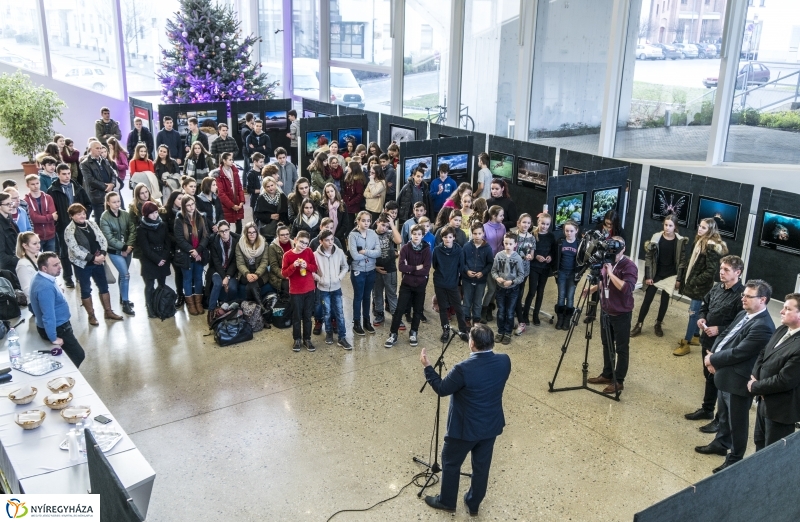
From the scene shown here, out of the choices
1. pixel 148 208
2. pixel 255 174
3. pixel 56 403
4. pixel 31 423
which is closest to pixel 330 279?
pixel 148 208

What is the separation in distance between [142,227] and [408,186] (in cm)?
393

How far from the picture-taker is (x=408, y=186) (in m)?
10.8

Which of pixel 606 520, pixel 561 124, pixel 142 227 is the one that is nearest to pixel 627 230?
pixel 561 124

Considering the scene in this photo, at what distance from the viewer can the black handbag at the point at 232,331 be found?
8.44 meters

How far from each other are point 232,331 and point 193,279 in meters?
1.23

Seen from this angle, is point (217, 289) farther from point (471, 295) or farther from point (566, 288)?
point (566, 288)

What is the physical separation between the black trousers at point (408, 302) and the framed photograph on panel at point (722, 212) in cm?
401

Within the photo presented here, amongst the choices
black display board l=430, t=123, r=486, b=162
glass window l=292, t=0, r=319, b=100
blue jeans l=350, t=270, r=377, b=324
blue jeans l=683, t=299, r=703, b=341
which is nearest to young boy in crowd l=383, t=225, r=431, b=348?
blue jeans l=350, t=270, r=377, b=324

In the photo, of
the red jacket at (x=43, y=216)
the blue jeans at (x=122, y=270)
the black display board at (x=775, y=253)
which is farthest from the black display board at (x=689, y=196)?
the red jacket at (x=43, y=216)

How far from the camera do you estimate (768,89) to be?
10141 mm

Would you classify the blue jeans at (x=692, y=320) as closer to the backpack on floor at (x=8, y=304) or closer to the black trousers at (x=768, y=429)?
the black trousers at (x=768, y=429)

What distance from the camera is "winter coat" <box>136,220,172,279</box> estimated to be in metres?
8.76

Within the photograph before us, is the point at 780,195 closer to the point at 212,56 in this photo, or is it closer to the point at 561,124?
the point at 561,124

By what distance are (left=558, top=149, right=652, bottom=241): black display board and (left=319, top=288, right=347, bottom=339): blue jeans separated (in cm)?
466
